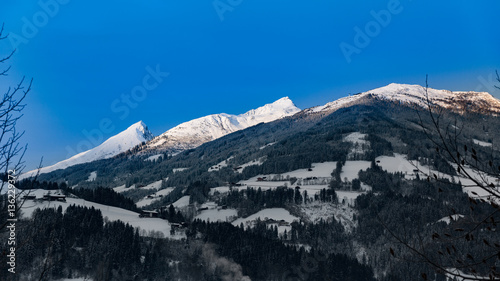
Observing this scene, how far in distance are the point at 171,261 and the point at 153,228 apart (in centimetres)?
2191

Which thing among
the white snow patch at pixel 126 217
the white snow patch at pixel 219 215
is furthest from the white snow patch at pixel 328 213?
the white snow patch at pixel 126 217

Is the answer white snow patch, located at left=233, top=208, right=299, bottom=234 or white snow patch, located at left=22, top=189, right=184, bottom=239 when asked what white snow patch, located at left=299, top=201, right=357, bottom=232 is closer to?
white snow patch, located at left=233, top=208, right=299, bottom=234

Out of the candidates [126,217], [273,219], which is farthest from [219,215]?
[126,217]

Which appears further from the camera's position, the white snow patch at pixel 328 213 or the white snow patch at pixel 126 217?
the white snow patch at pixel 328 213

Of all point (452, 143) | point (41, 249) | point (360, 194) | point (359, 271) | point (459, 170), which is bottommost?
point (359, 271)

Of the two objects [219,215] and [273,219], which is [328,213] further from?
[219,215]

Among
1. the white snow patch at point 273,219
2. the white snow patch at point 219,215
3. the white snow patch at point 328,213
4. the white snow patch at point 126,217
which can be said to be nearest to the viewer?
the white snow patch at point 126,217

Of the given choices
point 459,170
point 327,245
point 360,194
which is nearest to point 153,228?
point 327,245

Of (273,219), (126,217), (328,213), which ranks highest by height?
(328,213)

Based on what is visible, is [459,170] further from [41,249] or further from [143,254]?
[143,254]

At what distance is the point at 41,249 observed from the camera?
93.2 metres

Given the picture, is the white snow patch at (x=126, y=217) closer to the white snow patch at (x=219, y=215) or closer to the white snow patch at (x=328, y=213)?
the white snow patch at (x=219, y=215)

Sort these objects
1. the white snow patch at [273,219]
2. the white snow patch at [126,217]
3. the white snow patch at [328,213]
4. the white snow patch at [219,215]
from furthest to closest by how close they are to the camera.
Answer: the white snow patch at [219,215]
the white snow patch at [328,213]
the white snow patch at [273,219]
the white snow patch at [126,217]

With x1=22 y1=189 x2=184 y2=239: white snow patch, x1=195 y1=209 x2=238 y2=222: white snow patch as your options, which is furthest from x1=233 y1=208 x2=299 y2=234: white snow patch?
x1=22 y1=189 x2=184 y2=239: white snow patch
